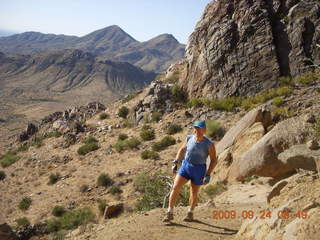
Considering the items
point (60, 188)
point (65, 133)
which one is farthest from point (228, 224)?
point (65, 133)

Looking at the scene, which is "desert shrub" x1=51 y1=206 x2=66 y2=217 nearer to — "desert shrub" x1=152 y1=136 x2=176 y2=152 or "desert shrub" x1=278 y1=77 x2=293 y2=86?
"desert shrub" x1=152 y1=136 x2=176 y2=152

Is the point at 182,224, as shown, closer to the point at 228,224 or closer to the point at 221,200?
the point at 228,224

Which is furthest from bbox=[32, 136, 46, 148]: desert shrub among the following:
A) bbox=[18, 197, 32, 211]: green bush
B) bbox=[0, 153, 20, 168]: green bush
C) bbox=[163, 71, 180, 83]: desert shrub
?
bbox=[163, 71, 180, 83]: desert shrub

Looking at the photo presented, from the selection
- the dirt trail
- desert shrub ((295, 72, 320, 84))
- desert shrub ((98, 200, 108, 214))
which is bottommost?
desert shrub ((98, 200, 108, 214))

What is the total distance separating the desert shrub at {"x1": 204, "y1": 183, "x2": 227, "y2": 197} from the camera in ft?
32.9

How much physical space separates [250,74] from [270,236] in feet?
53.7

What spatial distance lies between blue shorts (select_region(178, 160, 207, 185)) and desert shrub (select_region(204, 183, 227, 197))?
4.23 meters

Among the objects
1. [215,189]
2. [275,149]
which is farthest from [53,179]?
[275,149]

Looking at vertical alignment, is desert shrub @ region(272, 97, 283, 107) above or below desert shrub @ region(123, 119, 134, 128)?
above

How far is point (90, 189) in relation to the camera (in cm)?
1616

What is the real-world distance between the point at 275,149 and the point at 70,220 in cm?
781

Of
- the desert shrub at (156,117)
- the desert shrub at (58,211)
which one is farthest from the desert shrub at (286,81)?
the desert shrub at (58,211)

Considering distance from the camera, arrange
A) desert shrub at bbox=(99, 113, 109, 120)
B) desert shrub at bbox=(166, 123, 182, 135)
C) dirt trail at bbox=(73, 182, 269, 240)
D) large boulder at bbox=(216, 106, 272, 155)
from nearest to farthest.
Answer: dirt trail at bbox=(73, 182, 269, 240), large boulder at bbox=(216, 106, 272, 155), desert shrub at bbox=(166, 123, 182, 135), desert shrub at bbox=(99, 113, 109, 120)

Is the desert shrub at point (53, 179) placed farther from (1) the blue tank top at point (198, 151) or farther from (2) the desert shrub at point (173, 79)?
(1) the blue tank top at point (198, 151)
